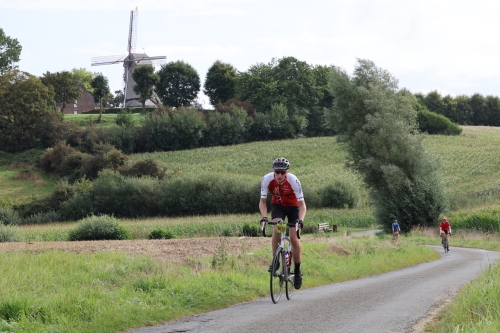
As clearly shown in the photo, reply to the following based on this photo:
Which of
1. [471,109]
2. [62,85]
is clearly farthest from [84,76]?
[471,109]

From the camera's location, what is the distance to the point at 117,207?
70688mm

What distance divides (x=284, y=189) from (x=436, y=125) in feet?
365

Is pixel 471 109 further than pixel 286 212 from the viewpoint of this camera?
Yes

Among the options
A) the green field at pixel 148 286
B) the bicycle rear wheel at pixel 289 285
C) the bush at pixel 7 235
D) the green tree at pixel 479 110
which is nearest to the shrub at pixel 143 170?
the bush at pixel 7 235

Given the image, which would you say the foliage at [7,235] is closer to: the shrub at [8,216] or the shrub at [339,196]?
the shrub at [8,216]

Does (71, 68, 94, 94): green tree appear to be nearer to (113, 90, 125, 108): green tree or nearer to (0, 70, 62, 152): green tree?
(113, 90, 125, 108): green tree

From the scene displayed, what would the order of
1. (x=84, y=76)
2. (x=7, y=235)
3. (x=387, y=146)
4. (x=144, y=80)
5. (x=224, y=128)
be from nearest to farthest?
(x=7, y=235), (x=387, y=146), (x=224, y=128), (x=144, y=80), (x=84, y=76)

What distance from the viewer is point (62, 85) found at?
106 m

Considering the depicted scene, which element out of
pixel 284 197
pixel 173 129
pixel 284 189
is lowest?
pixel 284 197

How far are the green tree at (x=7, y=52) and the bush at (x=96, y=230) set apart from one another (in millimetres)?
84241

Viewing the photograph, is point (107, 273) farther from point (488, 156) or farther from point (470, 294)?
point (488, 156)

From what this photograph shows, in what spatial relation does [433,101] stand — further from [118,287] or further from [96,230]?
[118,287]

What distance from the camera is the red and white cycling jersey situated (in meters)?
12.3

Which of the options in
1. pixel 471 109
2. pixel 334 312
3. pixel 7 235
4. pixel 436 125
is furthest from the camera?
pixel 471 109
